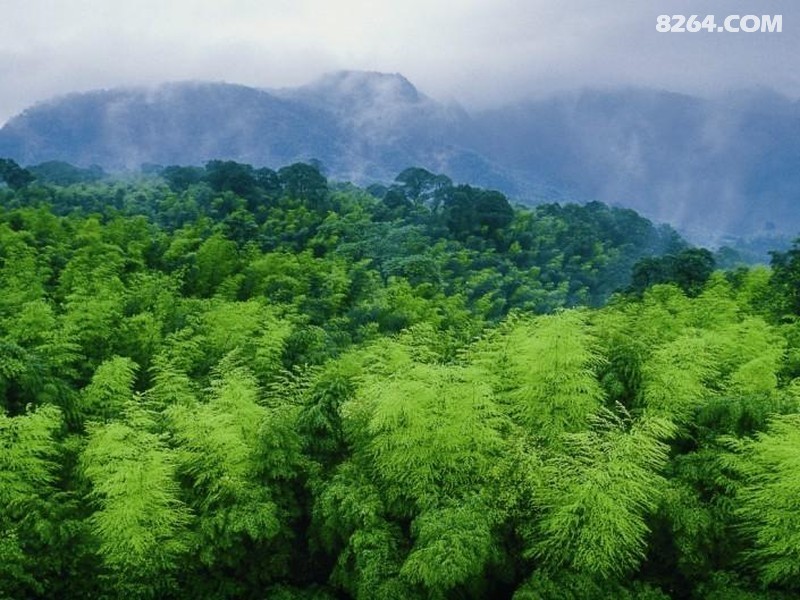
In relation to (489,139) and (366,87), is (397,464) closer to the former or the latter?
(366,87)

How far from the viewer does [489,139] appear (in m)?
136

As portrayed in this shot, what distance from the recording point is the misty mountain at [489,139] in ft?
352

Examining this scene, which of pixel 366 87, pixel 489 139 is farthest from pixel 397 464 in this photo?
pixel 489 139

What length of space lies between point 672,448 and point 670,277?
15.7m

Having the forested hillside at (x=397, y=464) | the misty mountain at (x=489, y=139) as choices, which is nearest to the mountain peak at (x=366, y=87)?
the misty mountain at (x=489, y=139)

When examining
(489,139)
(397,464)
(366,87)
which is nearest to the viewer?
(397,464)

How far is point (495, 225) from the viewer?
36562 millimetres

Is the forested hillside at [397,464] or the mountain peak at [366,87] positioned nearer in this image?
the forested hillside at [397,464]

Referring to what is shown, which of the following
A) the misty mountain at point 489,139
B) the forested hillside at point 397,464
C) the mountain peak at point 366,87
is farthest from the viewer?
the mountain peak at point 366,87

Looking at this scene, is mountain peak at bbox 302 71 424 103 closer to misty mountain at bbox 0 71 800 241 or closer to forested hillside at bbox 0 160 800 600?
misty mountain at bbox 0 71 800 241

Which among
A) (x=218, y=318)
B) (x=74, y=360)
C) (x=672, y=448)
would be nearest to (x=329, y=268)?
(x=218, y=318)

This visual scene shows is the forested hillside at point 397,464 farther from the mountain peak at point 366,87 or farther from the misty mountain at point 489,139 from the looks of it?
the mountain peak at point 366,87

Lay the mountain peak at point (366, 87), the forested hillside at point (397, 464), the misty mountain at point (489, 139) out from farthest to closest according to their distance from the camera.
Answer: the mountain peak at point (366, 87), the misty mountain at point (489, 139), the forested hillside at point (397, 464)

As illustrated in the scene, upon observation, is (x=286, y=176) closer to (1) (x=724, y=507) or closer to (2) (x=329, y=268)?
(2) (x=329, y=268)
